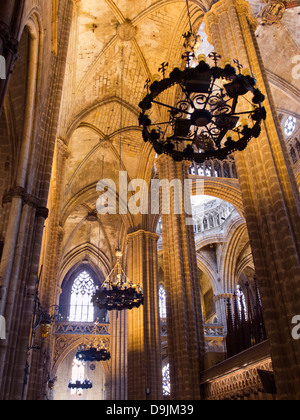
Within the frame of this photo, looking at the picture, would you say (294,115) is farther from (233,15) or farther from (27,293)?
(27,293)

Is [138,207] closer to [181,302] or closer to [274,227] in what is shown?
[181,302]

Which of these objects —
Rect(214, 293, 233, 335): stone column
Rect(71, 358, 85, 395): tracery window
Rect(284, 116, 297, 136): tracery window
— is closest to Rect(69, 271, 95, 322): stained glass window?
Rect(71, 358, 85, 395): tracery window

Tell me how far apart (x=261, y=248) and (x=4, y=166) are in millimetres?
6749

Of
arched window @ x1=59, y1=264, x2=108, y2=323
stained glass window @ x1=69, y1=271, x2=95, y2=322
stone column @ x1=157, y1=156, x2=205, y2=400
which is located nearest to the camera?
stone column @ x1=157, y1=156, x2=205, y2=400

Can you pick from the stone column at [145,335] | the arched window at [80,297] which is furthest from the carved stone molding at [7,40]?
the arched window at [80,297]

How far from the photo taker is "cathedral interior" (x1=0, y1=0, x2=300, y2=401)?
22.2ft

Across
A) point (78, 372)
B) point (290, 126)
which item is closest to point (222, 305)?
point (78, 372)

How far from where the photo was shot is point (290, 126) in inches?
750

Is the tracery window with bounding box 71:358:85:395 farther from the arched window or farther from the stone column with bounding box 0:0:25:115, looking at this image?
the stone column with bounding box 0:0:25:115

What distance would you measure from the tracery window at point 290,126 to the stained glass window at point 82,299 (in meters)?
16.7

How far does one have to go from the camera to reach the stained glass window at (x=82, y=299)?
27.3m

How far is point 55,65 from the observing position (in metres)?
10.4

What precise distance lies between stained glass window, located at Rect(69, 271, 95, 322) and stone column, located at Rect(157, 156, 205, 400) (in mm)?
15762

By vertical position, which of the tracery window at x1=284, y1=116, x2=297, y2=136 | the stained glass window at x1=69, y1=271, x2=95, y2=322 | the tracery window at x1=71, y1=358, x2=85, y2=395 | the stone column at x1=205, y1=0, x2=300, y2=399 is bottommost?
the stone column at x1=205, y1=0, x2=300, y2=399
